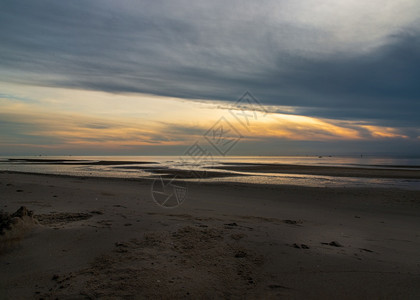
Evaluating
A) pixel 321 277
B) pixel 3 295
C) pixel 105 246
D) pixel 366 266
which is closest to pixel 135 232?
pixel 105 246

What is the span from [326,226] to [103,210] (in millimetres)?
7122

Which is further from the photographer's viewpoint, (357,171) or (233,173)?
(357,171)

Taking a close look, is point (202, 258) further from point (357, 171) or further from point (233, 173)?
point (357, 171)

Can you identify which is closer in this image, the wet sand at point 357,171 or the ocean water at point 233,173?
the ocean water at point 233,173

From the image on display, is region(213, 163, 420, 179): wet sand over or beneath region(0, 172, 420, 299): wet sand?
over

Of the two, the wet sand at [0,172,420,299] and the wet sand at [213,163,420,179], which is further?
the wet sand at [213,163,420,179]

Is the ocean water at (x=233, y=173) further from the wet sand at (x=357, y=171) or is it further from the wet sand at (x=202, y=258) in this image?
the wet sand at (x=202, y=258)

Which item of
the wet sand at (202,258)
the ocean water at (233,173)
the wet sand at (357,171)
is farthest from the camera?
the wet sand at (357,171)

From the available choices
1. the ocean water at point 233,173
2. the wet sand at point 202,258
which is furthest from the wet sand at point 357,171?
the wet sand at point 202,258

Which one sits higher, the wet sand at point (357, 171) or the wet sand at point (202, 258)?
the wet sand at point (357, 171)

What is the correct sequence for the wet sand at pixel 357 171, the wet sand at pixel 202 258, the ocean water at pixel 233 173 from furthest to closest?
the wet sand at pixel 357 171
the ocean water at pixel 233 173
the wet sand at pixel 202 258

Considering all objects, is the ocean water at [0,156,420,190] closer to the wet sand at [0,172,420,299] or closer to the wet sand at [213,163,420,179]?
→ the wet sand at [213,163,420,179]

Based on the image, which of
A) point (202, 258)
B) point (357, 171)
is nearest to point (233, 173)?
point (357, 171)

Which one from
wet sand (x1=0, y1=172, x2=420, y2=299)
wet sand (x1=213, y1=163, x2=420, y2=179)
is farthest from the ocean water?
wet sand (x1=0, y1=172, x2=420, y2=299)
